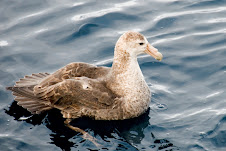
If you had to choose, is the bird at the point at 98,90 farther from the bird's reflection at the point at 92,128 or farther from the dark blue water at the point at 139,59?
the dark blue water at the point at 139,59

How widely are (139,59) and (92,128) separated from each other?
8.05 feet

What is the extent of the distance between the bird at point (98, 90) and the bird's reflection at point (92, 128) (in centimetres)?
11

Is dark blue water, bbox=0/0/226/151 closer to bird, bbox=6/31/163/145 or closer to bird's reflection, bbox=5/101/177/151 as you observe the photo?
bird's reflection, bbox=5/101/177/151

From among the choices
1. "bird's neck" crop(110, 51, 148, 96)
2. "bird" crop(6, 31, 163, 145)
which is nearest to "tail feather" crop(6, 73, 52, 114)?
"bird" crop(6, 31, 163, 145)

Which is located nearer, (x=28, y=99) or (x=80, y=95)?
(x=80, y=95)

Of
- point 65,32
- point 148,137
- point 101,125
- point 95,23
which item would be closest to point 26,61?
point 65,32

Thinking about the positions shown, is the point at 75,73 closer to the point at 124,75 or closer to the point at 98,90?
the point at 98,90

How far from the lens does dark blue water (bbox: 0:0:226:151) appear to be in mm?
6945

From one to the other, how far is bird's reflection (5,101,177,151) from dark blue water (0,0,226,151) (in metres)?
0.02

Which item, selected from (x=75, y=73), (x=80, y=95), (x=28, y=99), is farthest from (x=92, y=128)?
(x=28, y=99)

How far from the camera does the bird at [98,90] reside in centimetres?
714

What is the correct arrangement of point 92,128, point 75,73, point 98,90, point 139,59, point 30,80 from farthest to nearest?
point 139,59
point 30,80
point 75,73
point 92,128
point 98,90

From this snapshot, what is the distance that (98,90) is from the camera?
23.4 ft

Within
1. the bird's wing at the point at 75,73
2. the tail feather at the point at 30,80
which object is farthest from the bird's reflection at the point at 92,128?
the bird's wing at the point at 75,73
